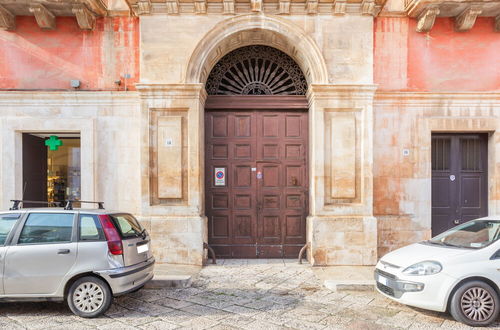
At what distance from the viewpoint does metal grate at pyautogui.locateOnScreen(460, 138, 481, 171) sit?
8695mm

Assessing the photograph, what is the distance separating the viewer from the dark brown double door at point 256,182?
868 centimetres

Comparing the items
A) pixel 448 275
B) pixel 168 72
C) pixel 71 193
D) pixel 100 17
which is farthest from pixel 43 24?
pixel 448 275

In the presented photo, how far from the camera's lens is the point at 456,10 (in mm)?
8039

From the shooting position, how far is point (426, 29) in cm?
830

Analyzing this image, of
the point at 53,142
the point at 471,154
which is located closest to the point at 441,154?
the point at 471,154

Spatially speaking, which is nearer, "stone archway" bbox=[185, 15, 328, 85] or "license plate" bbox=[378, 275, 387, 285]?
"license plate" bbox=[378, 275, 387, 285]

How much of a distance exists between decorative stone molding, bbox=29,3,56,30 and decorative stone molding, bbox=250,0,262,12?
15.1ft

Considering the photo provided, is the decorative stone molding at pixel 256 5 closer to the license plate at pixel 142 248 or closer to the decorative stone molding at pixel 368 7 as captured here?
the decorative stone molding at pixel 368 7

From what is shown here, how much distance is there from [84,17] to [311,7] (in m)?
5.12

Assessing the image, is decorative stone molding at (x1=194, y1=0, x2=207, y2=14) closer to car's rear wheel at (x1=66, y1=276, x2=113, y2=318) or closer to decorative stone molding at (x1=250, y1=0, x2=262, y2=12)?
decorative stone molding at (x1=250, y1=0, x2=262, y2=12)

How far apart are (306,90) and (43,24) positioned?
6.33 m

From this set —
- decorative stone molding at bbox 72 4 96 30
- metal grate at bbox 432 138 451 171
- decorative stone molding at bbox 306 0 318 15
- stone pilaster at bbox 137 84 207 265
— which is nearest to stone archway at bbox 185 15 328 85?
decorative stone molding at bbox 306 0 318 15

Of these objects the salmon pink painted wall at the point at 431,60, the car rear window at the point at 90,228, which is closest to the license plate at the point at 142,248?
the car rear window at the point at 90,228

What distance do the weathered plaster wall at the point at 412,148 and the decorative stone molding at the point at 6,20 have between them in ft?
28.5
